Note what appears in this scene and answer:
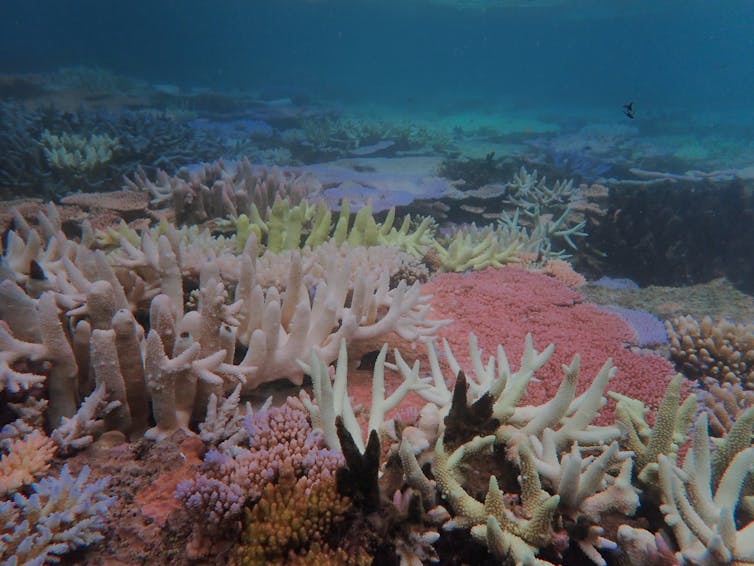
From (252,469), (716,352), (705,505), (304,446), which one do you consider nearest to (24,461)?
(252,469)

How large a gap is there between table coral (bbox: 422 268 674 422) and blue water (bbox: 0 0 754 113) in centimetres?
3351

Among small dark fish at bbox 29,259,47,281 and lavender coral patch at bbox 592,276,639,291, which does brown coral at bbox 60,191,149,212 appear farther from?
lavender coral patch at bbox 592,276,639,291

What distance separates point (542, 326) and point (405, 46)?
145m

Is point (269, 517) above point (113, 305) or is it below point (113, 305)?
below

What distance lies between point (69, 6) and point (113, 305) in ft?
426

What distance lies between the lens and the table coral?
131 inches

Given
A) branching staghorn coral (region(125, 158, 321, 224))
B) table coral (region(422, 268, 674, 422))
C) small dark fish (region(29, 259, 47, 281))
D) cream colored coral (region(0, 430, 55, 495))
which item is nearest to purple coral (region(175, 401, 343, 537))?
cream colored coral (region(0, 430, 55, 495))

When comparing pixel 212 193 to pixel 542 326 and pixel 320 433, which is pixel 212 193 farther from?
pixel 320 433

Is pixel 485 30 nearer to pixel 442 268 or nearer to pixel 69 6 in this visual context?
pixel 69 6

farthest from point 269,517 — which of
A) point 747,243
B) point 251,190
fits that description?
point 747,243

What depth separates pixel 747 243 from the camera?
357 inches

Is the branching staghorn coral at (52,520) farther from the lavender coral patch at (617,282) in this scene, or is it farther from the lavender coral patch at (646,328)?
the lavender coral patch at (617,282)

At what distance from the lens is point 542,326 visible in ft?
13.1

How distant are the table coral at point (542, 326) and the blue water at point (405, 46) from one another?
3351cm
